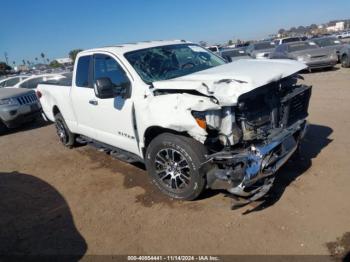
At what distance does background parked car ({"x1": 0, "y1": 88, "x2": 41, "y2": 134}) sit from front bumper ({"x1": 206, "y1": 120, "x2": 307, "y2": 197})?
7619 mm

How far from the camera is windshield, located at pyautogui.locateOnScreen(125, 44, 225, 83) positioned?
178 inches

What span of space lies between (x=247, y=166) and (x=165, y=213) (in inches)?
48.3

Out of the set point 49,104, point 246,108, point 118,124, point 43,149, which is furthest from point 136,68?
point 43,149

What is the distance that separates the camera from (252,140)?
12.2 feet

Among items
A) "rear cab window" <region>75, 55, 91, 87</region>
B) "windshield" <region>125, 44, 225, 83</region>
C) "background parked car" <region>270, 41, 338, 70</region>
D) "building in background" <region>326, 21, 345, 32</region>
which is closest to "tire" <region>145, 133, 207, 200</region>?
"windshield" <region>125, 44, 225, 83</region>

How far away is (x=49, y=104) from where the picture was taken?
7.18 metres

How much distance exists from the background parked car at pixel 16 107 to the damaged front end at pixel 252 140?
7.58 m

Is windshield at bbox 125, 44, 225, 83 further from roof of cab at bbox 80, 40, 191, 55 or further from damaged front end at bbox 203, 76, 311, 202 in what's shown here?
damaged front end at bbox 203, 76, 311, 202

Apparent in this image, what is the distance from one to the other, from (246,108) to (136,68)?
165 centimetres

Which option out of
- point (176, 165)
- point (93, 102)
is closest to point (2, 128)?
point (93, 102)

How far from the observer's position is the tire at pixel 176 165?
3840 millimetres

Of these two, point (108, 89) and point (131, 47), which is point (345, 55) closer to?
point (131, 47)

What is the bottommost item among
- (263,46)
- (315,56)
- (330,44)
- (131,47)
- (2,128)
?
(2,128)

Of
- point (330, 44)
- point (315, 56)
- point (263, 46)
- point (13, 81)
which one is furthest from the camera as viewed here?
point (263, 46)
